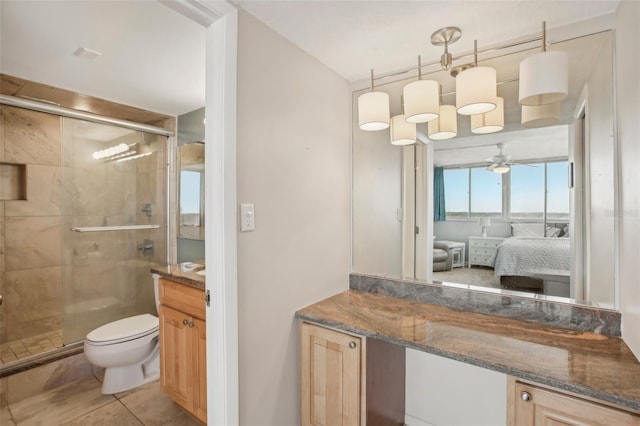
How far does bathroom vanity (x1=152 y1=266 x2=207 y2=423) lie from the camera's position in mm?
1662

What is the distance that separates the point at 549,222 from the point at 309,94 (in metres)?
1.34

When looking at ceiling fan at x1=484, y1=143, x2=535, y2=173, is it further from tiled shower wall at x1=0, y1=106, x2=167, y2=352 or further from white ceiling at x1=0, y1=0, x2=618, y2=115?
tiled shower wall at x1=0, y1=106, x2=167, y2=352

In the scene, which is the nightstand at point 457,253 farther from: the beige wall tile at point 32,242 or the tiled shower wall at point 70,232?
the beige wall tile at point 32,242

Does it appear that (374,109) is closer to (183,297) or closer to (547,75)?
(547,75)

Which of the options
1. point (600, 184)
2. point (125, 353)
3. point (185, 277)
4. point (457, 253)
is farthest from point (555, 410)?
point (125, 353)

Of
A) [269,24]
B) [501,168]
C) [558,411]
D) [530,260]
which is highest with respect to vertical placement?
[269,24]

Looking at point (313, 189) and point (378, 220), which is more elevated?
point (313, 189)

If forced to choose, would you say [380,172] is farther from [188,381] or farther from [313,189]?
[188,381]

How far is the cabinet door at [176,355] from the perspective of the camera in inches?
68.6

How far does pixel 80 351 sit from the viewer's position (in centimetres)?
245

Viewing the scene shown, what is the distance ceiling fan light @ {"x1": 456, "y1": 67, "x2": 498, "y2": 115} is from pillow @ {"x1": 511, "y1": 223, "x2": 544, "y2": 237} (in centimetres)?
60

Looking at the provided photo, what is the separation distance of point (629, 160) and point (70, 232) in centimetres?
358

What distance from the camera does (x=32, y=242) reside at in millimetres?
2477

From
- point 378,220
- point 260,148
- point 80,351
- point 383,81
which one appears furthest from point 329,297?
point 80,351
